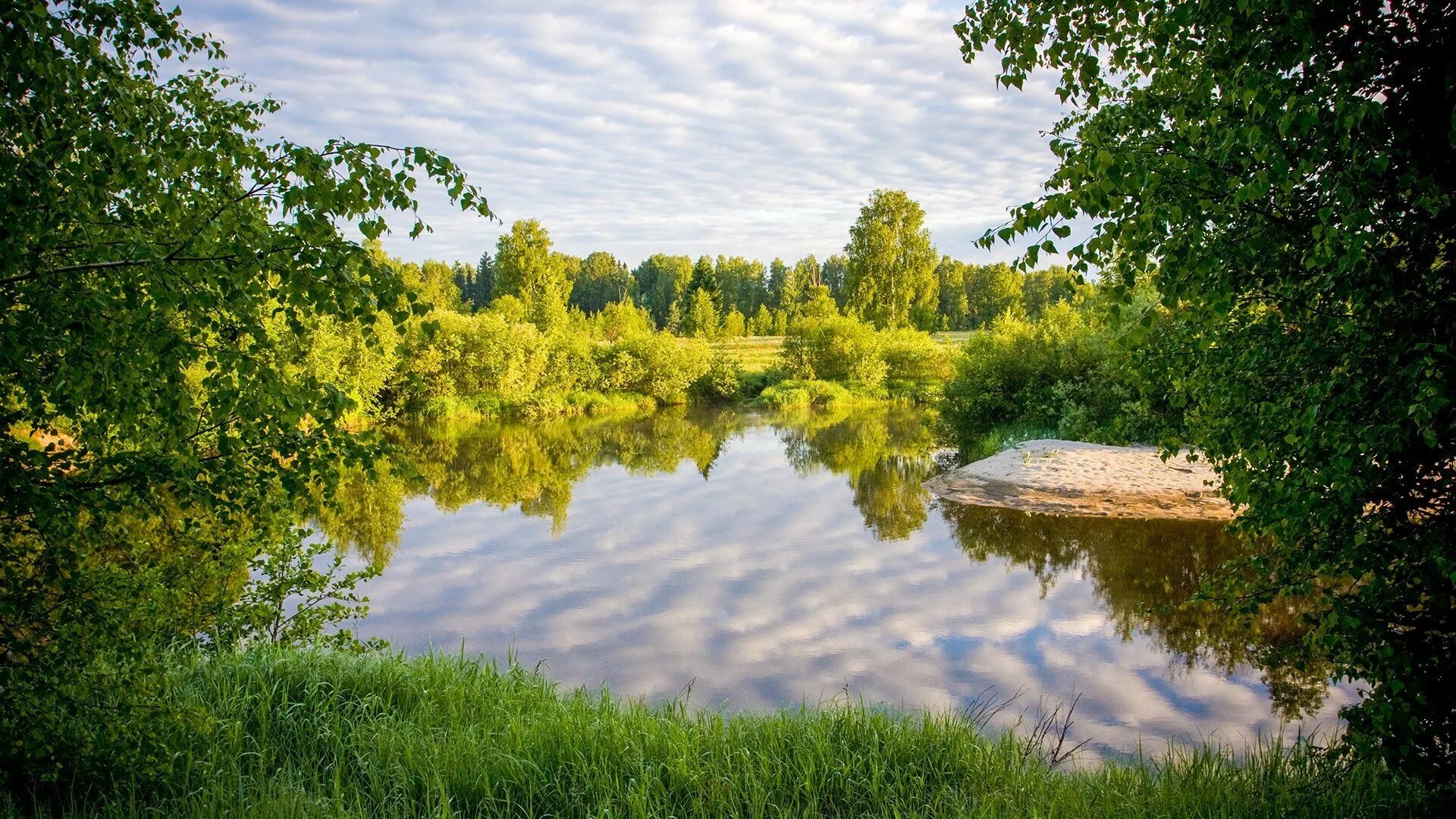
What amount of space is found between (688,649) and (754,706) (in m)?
1.72

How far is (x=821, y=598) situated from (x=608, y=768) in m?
6.70

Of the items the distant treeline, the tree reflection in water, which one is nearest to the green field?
the distant treeline

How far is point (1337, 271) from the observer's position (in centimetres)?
324

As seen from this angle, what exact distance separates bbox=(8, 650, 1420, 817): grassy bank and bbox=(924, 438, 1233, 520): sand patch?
9.85m

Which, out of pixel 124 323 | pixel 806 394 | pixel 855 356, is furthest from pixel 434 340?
pixel 855 356

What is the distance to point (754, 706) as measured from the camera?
25.5 ft

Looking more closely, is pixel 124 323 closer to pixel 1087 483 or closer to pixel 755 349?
pixel 1087 483

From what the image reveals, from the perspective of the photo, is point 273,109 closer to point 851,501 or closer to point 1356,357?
point 1356,357

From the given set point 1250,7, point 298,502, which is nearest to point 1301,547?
point 1250,7

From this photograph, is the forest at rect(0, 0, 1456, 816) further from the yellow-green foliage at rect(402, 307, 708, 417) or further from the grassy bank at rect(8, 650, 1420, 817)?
the yellow-green foliage at rect(402, 307, 708, 417)

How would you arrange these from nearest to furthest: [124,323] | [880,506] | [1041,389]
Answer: [124,323], [880,506], [1041,389]

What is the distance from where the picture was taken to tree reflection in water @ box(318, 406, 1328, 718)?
30.1 feet

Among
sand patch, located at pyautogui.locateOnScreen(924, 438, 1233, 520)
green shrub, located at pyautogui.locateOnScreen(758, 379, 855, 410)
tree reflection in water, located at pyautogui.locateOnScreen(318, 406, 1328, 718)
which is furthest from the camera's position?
green shrub, located at pyautogui.locateOnScreen(758, 379, 855, 410)

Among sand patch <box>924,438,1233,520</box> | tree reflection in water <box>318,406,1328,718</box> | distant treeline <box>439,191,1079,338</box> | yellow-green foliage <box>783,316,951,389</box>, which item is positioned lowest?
tree reflection in water <box>318,406,1328,718</box>
